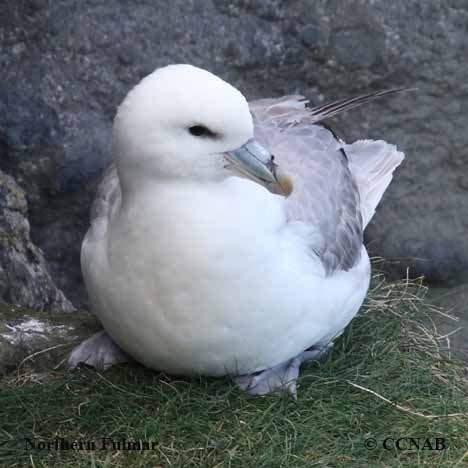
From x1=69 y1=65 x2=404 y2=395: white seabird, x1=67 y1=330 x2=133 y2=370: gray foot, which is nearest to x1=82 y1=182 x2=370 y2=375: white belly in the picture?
x1=69 y1=65 x2=404 y2=395: white seabird

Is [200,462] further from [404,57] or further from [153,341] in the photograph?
[404,57]

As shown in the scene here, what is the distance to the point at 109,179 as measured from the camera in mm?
4113

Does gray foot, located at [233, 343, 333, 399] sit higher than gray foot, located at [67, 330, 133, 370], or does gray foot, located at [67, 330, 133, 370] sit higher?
gray foot, located at [67, 330, 133, 370]

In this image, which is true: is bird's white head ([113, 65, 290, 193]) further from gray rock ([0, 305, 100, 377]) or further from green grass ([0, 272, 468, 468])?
gray rock ([0, 305, 100, 377])

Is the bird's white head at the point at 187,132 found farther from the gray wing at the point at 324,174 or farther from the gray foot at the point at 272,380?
the gray foot at the point at 272,380

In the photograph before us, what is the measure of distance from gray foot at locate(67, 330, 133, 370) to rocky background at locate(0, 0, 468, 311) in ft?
2.11

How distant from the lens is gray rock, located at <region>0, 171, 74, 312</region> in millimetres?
4691

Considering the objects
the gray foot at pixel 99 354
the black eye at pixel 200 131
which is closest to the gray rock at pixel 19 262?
the gray foot at pixel 99 354

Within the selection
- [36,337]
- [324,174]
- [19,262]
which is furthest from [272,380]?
[19,262]

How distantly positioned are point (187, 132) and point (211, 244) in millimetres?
371

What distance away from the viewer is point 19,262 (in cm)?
471

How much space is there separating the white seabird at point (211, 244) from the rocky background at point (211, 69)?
1070 mm
